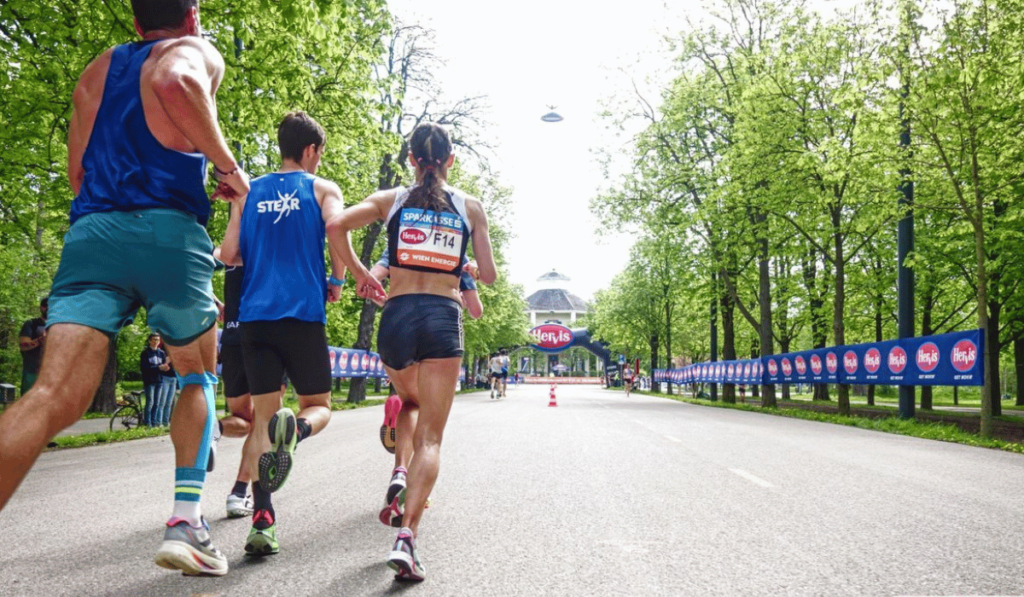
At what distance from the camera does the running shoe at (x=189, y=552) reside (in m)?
2.94

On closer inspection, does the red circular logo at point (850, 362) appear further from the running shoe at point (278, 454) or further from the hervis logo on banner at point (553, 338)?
the hervis logo on banner at point (553, 338)

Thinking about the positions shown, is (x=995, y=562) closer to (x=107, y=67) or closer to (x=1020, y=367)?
(x=107, y=67)

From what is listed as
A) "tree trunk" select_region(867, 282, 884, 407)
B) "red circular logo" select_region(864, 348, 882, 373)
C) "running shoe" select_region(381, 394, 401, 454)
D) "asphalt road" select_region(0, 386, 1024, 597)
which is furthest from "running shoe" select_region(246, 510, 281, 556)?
"tree trunk" select_region(867, 282, 884, 407)

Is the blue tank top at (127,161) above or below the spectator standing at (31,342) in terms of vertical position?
above

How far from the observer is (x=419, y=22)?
26.5m

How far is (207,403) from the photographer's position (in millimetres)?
3322

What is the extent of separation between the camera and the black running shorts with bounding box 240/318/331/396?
3.94 m

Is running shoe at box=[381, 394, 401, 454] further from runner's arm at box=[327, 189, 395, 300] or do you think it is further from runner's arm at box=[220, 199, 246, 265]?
runner's arm at box=[220, 199, 246, 265]

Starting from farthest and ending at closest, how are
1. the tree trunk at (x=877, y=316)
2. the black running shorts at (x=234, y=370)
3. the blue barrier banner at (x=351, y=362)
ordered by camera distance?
the tree trunk at (x=877, y=316) < the blue barrier banner at (x=351, y=362) < the black running shorts at (x=234, y=370)

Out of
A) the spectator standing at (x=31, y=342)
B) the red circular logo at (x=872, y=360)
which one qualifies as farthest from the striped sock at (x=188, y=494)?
the red circular logo at (x=872, y=360)

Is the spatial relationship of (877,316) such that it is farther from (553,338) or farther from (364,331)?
(553,338)

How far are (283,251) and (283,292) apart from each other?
9.1 inches

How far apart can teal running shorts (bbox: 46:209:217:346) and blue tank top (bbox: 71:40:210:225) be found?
5cm

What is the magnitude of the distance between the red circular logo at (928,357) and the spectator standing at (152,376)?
13776mm
